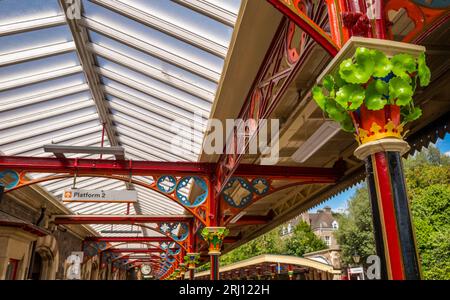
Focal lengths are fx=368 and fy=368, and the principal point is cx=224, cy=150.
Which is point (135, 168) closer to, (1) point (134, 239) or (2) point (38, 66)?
(2) point (38, 66)

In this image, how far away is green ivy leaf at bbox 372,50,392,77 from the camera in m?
2.01

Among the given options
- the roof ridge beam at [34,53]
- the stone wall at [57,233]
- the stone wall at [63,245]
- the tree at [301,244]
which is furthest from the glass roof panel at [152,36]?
the tree at [301,244]

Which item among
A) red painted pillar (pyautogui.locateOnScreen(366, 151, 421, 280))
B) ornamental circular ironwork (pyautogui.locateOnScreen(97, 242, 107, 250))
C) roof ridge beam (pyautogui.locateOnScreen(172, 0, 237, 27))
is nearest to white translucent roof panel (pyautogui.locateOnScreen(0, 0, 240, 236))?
roof ridge beam (pyautogui.locateOnScreen(172, 0, 237, 27))

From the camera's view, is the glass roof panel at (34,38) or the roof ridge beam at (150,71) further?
the roof ridge beam at (150,71)

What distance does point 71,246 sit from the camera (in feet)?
49.3

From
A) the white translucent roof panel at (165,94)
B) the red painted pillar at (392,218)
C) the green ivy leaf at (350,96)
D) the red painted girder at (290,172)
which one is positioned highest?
the white translucent roof panel at (165,94)

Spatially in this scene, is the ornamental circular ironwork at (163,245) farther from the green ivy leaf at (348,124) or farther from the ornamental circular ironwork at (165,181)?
the green ivy leaf at (348,124)

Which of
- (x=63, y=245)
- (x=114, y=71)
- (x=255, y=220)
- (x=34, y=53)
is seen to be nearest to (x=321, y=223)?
(x=255, y=220)

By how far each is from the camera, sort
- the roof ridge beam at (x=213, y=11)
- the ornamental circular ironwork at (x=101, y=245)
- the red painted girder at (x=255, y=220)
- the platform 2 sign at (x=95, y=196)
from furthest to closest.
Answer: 1. the ornamental circular ironwork at (x=101, y=245)
2. the red painted girder at (x=255, y=220)
3. the platform 2 sign at (x=95, y=196)
4. the roof ridge beam at (x=213, y=11)

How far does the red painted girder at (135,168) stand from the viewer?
705 centimetres

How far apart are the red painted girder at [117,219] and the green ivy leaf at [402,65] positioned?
1076 centimetres

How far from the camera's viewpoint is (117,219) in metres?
11.9

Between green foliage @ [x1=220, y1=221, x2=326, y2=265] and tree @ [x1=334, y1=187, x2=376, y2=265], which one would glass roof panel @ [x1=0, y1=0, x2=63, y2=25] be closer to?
tree @ [x1=334, y1=187, x2=376, y2=265]
